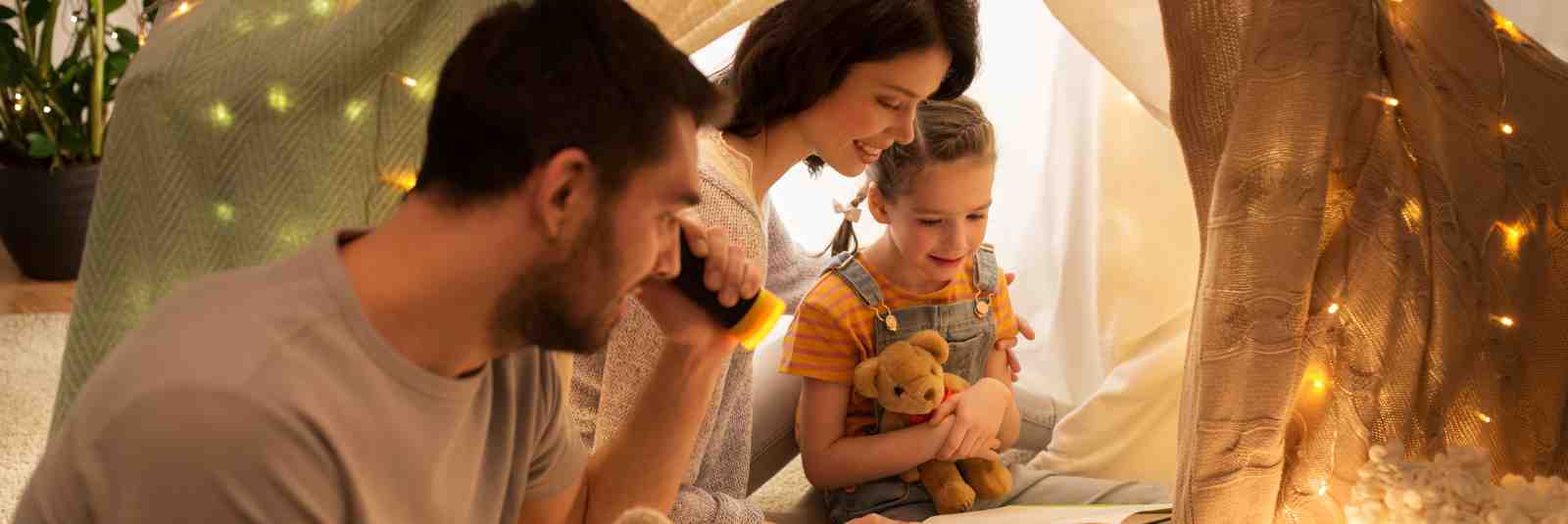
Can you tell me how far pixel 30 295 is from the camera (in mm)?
3168

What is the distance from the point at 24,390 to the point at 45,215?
570 millimetres

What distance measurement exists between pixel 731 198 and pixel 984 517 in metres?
0.50

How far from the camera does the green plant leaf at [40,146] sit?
2.98 metres

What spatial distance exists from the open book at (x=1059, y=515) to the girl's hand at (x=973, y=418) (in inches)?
2.9

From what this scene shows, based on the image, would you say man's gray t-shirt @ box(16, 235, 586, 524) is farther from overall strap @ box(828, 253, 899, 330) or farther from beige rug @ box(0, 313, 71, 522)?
beige rug @ box(0, 313, 71, 522)

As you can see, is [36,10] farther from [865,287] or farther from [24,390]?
[865,287]

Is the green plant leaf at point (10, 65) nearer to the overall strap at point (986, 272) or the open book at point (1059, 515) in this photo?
the overall strap at point (986, 272)

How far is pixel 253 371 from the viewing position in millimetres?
854

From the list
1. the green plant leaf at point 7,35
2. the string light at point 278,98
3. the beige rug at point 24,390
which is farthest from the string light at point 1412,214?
the green plant leaf at point 7,35

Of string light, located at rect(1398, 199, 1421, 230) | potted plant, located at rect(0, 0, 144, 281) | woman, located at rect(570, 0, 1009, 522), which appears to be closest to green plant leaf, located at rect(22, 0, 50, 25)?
potted plant, located at rect(0, 0, 144, 281)

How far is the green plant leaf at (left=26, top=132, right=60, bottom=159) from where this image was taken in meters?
2.98

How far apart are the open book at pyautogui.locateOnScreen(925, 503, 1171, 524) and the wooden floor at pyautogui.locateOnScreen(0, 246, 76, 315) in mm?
2117

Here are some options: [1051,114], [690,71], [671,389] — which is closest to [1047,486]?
[1051,114]

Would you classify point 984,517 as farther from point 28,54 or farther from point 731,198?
point 28,54
